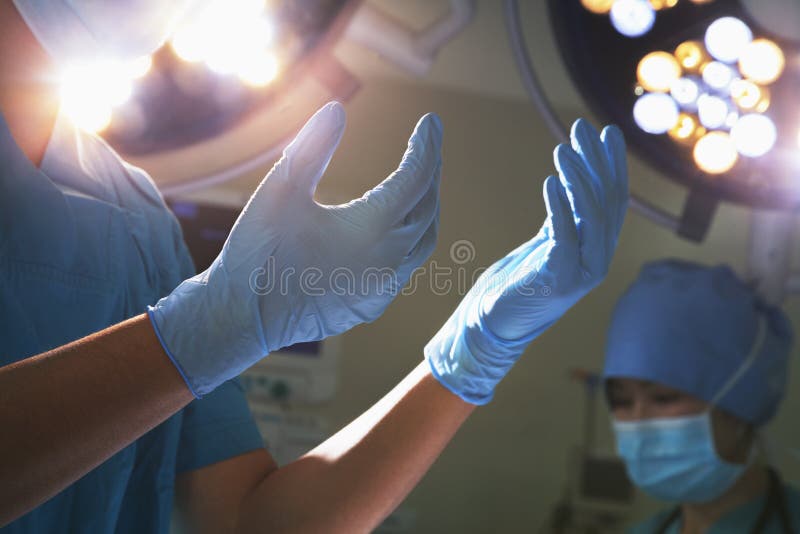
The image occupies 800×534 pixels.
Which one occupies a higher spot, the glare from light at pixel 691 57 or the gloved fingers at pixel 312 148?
the gloved fingers at pixel 312 148

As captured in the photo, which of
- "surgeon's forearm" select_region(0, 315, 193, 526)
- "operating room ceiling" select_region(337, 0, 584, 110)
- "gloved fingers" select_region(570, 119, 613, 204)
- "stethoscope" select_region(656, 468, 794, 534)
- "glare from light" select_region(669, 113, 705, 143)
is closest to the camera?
"surgeon's forearm" select_region(0, 315, 193, 526)

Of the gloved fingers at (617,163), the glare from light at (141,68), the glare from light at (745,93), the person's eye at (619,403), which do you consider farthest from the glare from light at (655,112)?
the glare from light at (141,68)

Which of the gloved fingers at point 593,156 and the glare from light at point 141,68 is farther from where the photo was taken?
the glare from light at point 141,68

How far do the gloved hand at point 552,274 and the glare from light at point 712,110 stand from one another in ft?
1.55

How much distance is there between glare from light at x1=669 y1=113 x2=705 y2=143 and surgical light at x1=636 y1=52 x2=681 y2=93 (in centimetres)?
7

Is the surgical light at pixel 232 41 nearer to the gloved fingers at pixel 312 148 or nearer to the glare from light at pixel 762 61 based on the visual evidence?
the gloved fingers at pixel 312 148

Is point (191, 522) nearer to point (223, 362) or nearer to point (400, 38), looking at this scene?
point (223, 362)

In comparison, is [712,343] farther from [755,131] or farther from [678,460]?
[755,131]

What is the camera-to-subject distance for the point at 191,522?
1032 millimetres

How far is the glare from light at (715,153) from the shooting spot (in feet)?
4.56

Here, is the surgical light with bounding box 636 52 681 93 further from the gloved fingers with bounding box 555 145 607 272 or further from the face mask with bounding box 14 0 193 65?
the face mask with bounding box 14 0 193 65

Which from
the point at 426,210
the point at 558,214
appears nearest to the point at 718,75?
the point at 558,214

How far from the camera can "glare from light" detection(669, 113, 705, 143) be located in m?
1.39

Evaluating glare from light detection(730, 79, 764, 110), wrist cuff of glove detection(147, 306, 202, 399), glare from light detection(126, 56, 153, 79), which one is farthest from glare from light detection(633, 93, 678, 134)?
wrist cuff of glove detection(147, 306, 202, 399)
